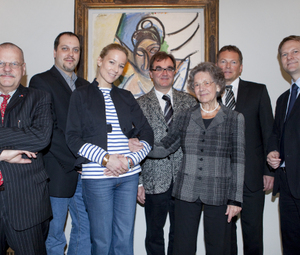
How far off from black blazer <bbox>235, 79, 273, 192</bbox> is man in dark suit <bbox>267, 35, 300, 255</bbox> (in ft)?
0.32

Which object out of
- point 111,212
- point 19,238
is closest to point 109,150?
point 111,212

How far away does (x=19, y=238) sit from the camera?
176cm

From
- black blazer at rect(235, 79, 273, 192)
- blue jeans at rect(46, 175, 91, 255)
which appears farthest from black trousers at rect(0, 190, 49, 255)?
black blazer at rect(235, 79, 273, 192)

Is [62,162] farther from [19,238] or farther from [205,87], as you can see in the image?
[205,87]

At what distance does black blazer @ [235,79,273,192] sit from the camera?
2.38 m

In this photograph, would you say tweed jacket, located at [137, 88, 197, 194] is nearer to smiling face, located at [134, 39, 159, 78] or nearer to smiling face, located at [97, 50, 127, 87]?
smiling face, located at [97, 50, 127, 87]

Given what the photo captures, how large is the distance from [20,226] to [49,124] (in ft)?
2.23

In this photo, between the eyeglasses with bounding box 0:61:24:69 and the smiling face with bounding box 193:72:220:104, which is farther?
the smiling face with bounding box 193:72:220:104

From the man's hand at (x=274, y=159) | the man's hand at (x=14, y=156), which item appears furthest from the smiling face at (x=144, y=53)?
the man's hand at (x=14, y=156)

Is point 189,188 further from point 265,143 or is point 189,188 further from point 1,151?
point 1,151

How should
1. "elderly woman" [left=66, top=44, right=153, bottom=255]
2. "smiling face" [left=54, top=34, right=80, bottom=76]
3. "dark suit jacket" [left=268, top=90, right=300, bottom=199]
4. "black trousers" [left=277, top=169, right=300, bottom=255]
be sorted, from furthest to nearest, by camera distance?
"smiling face" [left=54, top=34, right=80, bottom=76] → "black trousers" [left=277, top=169, right=300, bottom=255] → "dark suit jacket" [left=268, top=90, right=300, bottom=199] → "elderly woman" [left=66, top=44, right=153, bottom=255]

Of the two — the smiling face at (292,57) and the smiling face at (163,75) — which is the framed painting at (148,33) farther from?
the smiling face at (292,57)

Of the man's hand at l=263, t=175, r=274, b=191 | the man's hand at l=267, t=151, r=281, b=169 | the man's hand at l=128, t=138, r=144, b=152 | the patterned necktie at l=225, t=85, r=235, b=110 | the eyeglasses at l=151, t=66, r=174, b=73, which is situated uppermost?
the eyeglasses at l=151, t=66, r=174, b=73

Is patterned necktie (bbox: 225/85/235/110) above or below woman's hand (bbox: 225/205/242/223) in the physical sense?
above
